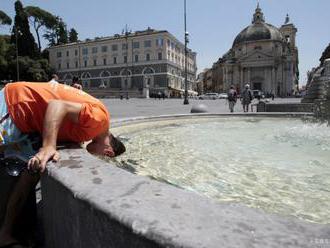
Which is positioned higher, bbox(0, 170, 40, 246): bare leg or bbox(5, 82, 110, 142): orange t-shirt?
bbox(5, 82, 110, 142): orange t-shirt

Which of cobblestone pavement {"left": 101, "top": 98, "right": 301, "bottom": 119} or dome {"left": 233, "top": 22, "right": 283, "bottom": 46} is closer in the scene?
cobblestone pavement {"left": 101, "top": 98, "right": 301, "bottom": 119}

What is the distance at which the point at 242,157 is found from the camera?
17.4 feet

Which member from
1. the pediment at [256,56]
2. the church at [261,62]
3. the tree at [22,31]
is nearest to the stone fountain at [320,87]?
the tree at [22,31]

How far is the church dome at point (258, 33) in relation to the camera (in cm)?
8856

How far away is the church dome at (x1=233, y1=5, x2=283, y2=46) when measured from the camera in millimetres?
88562

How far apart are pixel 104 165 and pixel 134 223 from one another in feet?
2.63

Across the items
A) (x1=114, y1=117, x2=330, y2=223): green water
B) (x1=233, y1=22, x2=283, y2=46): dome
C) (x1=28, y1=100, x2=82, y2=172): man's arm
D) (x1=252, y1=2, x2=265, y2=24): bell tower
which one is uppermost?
(x1=252, y1=2, x2=265, y2=24): bell tower

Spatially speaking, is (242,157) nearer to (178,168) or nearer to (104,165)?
(178,168)

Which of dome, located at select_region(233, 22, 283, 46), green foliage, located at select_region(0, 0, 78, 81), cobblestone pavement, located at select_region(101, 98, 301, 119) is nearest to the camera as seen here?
cobblestone pavement, located at select_region(101, 98, 301, 119)

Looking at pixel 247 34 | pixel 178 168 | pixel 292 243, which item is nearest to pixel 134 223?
pixel 292 243

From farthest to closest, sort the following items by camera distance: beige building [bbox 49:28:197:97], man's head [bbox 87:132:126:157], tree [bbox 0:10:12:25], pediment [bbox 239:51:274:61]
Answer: pediment [bbox 239:51:274:61] < beige building [bbox 49:28:197:97] < tree [bbox 0:10:12:25] < man's head [bbox 87:132:126:157]

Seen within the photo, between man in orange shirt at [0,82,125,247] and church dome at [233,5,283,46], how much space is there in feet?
297

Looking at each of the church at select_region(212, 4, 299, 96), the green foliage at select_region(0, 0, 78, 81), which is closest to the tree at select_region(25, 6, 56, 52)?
the green foliage at select_region(0, 0, 78, 81)

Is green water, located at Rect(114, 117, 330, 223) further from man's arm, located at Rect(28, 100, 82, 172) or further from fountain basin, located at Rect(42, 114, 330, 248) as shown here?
fountain basin, located at Rect(42, 114, 330, 248)
